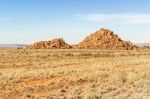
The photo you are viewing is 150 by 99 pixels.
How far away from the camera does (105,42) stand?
87.8 m

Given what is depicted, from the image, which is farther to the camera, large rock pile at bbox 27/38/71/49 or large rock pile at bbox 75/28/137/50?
large rock pile at bbox 27/38/71/49

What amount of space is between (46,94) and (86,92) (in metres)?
1.70

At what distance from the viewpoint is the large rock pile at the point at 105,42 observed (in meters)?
86.3

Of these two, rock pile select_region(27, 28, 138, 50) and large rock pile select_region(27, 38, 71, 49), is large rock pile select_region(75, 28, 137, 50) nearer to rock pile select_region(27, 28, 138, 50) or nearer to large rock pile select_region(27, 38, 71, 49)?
rock pile select_region(27, 28, 138, 50)

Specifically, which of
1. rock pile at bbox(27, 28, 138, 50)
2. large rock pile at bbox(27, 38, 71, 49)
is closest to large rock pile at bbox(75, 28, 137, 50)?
rock pile at bbox(27, 28, 138, 50)

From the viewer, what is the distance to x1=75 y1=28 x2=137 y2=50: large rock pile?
8631cm

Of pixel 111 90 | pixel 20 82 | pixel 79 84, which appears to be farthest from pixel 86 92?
pixel 20 82

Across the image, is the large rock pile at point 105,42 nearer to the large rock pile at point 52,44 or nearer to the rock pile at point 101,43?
the rock pile at point 101,43

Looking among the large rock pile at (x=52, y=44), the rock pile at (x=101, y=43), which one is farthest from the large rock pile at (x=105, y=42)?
the large rock pile at (x=52, y=44)

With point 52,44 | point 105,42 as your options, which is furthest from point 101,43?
point 52,44

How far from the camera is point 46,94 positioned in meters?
15.7

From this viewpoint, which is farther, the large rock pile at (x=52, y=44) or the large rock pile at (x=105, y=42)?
the large rock pile at (x=52, y=44)

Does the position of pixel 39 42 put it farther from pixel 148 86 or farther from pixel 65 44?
pixel 148 86

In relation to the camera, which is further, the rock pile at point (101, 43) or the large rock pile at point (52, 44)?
the large rock pile at point (52, 44)
